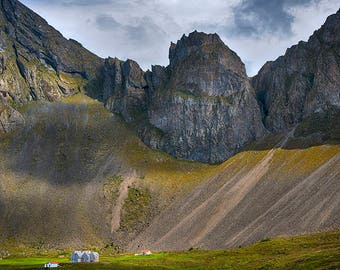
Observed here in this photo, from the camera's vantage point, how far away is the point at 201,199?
559 ft

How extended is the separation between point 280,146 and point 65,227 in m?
85.6

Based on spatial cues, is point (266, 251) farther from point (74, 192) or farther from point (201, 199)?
point (74, 192)

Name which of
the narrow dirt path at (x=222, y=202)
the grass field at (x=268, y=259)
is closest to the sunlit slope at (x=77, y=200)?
the narrow dirt path at (x=222, y=202)

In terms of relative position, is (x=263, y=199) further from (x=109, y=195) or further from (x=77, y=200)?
(x=77, y=200)

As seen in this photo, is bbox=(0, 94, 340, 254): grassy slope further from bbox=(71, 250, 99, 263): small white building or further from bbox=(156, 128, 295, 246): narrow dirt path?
bbox=(71, 250, 99, 263): small white building

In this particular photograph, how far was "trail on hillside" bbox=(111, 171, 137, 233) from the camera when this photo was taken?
569 feet

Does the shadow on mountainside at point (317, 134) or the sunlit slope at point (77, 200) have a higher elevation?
the shadow on mountainside at point (317, 134)

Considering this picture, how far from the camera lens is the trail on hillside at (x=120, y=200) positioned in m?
173

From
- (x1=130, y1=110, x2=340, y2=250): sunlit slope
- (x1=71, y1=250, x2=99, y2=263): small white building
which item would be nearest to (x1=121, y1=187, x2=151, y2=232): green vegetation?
(x1=130, y1=110, x2=340, y2=250): sunlit slope

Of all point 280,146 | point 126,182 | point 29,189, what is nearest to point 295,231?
point 280,146

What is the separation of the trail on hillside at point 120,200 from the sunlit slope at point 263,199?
42.1 feet

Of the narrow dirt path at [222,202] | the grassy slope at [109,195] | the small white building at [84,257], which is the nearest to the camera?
the small white building at [84,257]

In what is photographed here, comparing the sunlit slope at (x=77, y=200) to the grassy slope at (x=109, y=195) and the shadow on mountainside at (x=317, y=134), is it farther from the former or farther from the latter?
the shadow on mountainside at (x=317, y=134)

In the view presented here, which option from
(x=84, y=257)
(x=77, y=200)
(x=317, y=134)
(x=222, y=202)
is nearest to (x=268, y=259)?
(x=84, y=257)
